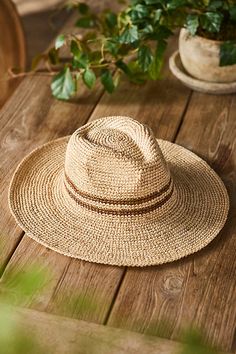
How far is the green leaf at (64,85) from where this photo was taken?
5.42 feet

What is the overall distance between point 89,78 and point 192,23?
28cm

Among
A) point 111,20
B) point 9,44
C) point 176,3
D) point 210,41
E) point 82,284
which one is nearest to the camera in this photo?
point 82,284

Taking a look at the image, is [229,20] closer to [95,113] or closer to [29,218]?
[95,113]

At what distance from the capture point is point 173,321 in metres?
1.14

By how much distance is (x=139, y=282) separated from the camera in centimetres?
122

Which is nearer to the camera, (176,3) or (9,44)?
(176,3)

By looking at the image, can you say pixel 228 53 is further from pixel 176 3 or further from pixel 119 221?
pixel 119 221

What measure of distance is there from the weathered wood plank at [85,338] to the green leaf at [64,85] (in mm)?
669

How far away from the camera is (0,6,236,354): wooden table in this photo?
3.69 ft

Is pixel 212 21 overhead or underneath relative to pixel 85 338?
overhead

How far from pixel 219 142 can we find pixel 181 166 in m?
0.15

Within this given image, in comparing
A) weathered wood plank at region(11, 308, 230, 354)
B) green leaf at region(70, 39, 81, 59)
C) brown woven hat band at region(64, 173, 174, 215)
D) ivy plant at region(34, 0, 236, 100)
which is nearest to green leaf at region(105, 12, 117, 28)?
ivy plant at region(34, 0, 236, 100)

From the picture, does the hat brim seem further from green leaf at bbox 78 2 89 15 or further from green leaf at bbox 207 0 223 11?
green leaf at bbox 78 2 89 15

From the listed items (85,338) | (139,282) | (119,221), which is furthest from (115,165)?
(85,338)
